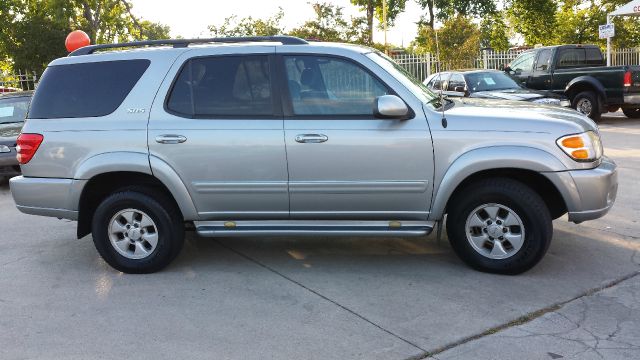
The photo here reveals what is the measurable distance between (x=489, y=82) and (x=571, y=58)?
375 centimetres

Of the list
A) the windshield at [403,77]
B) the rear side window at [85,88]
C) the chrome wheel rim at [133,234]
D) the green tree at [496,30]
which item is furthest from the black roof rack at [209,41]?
the green tree at [496,30]

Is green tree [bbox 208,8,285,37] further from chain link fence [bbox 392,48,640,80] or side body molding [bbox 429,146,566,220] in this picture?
side body molding [bbox 429,146,566,220]

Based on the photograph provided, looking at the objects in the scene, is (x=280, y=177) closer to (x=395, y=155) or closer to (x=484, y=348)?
(x=395, y=155)

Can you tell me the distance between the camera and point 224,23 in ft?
106

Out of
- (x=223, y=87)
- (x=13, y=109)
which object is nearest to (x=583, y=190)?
(x=223, y=87)

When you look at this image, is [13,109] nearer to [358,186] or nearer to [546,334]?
[358,186]

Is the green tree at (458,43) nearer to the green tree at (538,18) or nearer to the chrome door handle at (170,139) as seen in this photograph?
the green tree at (538,18)

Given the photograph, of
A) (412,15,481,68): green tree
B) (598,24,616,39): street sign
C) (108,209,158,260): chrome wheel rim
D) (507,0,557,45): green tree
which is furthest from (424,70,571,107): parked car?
(507,0,557,45): green tree

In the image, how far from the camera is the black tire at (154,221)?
5.00 meters

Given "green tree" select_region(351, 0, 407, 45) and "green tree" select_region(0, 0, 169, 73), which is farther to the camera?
"green tree" select_region(351, 0, 407, 45)

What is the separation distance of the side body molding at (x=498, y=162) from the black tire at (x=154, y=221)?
226 cm

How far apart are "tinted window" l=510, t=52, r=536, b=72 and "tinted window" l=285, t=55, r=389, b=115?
1197 cm

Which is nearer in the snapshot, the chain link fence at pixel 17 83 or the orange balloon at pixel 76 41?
the orange balloon at pixel 76 41

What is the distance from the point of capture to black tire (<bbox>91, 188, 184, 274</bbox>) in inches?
197
